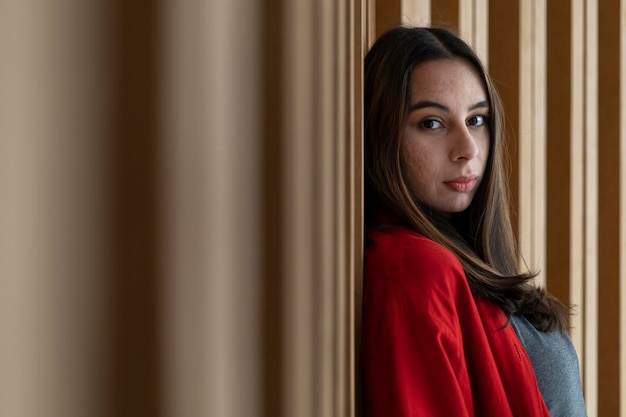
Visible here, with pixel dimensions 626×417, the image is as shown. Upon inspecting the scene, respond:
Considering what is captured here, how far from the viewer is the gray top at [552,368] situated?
→ 129 cm

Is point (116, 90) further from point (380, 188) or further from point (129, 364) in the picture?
point (380, 188)

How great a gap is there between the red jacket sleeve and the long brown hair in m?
0.16

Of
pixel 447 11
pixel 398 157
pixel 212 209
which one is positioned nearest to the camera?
pixel 212 209

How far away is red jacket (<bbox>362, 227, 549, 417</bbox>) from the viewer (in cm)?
102

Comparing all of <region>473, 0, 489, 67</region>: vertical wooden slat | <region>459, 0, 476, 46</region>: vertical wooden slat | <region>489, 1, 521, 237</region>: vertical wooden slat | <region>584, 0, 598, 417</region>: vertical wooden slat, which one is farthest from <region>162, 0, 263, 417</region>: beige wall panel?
<region>584, 0, 598, 417</region>: vertical wooden slat

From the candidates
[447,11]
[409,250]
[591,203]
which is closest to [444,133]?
[409,250]

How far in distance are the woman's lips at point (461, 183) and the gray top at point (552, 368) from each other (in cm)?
22

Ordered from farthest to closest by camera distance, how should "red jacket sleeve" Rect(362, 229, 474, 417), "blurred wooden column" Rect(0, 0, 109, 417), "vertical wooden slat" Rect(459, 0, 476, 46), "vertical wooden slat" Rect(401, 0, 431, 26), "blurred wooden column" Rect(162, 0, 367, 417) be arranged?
"vertical wooden slat" Rect(459, 0, 476, 46) < "vertical wooden slat" Rect(401, 0, 431, 26) < "red jacket sleeve" Rect(362, 229, 474, 417) < "blurred wooden column" Rect(162, 0, 367, 417) < "blurred wooden column" Rect(0, 0, 109, 417)

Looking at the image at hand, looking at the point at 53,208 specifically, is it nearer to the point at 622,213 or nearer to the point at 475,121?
the point at 475,121

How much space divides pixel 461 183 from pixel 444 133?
93mm

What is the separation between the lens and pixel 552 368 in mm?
1293

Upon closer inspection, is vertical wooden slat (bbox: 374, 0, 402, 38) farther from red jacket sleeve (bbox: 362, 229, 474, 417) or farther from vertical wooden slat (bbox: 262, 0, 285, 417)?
vertical wooden slat (bbox: 262, 0, 285, 417)

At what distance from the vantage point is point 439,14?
78.4 inches

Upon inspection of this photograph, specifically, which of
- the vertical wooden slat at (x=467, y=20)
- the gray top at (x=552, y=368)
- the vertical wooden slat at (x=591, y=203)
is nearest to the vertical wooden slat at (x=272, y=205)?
the gray top at (x=552, y=368)
